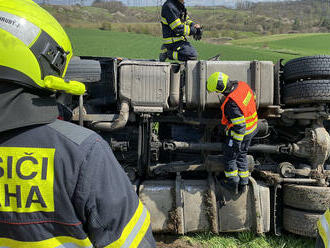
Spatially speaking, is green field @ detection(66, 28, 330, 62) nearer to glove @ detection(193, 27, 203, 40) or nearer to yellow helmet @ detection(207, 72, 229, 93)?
glove @ detection(193, 27, 203, 40)

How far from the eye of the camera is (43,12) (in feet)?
3.86

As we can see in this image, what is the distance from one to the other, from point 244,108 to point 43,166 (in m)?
2.70

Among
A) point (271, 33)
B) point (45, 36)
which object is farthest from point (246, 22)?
point (45, 36)

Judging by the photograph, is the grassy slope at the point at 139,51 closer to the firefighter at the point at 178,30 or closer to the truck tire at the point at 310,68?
the firefighter at the point at 178,30

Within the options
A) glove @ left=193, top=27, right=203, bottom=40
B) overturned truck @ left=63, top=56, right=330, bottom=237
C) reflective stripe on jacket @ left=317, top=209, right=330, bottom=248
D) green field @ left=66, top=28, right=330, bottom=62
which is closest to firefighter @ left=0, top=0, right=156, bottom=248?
reflective stripe on jacket @ left=317, top=209, right=330, bottom=248

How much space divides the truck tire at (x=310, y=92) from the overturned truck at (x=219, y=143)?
0.01 m

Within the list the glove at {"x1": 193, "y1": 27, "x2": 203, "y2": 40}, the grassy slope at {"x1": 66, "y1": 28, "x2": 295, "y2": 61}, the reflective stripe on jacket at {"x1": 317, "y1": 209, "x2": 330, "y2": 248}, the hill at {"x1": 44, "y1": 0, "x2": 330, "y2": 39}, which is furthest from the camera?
the hill at {"x1": 44, "y1": 0, "x2": 330, "y2": 39}

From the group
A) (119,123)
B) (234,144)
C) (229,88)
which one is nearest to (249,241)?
(234,144)

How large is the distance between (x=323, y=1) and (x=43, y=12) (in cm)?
5546

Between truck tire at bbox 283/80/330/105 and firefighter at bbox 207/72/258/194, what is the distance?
58cm

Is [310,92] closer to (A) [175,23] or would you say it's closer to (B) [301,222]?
(B) [301,222]

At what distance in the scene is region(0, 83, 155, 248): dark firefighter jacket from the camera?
104 centimetres

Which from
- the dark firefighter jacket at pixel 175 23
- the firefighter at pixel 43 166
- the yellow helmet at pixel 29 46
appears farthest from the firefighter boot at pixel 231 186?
the yellow helmet at pixel 29 46

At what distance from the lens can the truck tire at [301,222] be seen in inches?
137
